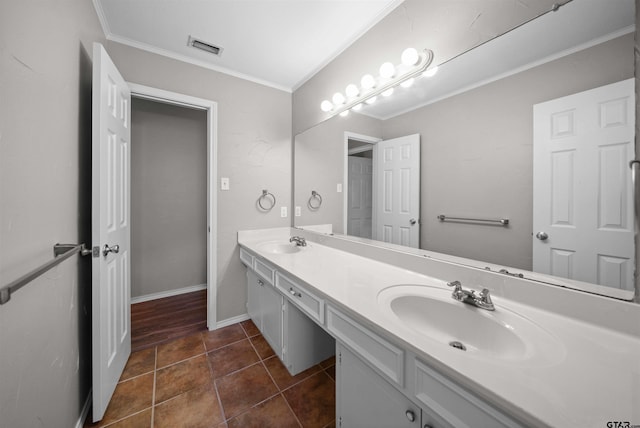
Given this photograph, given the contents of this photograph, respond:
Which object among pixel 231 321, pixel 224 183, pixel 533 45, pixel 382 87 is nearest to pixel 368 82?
pixel 382 87

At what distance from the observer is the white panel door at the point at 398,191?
1.34m

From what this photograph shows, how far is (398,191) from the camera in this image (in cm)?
142

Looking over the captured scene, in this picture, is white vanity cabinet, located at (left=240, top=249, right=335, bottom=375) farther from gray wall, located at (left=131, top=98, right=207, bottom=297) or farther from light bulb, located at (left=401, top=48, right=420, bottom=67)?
gray wall, located at (left=131, top=98, right=207, bottom=297)

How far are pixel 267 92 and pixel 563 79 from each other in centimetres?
218

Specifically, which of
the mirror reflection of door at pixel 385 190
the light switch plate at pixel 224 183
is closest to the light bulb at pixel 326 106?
the mirror reflection of door at pixel 385 190

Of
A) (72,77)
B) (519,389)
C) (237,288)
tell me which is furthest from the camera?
A: (237,288)

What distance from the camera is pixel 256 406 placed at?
4.49 ft

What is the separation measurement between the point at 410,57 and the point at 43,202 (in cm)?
177

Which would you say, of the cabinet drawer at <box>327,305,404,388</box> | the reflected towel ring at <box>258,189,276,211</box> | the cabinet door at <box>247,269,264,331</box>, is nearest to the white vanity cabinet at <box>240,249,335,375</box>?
the cabinet door at <box>247,269,264,331</box>

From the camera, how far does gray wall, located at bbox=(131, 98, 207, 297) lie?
8.96 ft

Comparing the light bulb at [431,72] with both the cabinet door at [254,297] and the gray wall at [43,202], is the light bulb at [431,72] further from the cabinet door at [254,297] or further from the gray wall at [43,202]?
the cabinet door at [254,297]

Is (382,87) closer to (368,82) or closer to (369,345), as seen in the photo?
(368,82)

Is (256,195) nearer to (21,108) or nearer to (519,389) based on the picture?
(21,108)

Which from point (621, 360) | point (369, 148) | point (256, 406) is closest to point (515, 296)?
point (621, 360)
